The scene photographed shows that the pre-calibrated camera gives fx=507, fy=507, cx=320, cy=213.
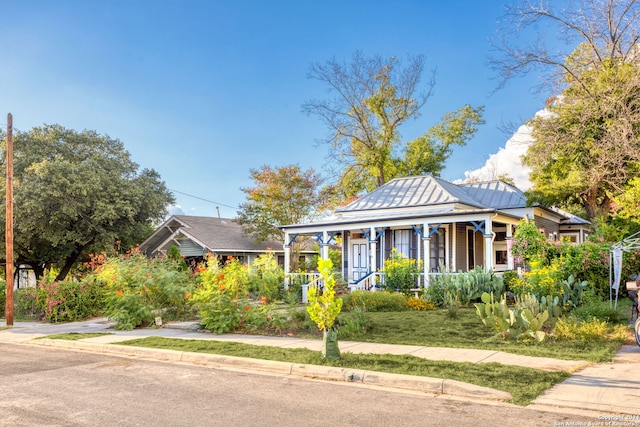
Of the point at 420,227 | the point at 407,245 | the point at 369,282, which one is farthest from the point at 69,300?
the point at 407,245

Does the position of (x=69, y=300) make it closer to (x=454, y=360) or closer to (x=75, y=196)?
(x=75, y=196)

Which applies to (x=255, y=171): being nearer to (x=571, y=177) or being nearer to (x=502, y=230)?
(x=502, y=230)

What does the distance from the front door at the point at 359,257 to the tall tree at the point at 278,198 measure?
429 inches

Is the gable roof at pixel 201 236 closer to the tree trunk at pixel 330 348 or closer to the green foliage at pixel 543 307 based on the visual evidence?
the green foliage at pixel 543 307

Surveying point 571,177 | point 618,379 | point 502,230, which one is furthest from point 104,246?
point 618,379

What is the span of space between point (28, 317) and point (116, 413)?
15.3 metres

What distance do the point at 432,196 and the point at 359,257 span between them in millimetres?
4444

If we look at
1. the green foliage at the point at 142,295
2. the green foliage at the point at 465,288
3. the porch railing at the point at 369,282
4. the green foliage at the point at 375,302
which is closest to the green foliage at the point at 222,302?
the green foliage at the point at 142,295

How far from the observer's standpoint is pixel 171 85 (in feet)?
76.1

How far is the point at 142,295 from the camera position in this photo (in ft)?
49.4

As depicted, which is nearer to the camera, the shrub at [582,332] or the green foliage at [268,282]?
the shrub at [582,332]

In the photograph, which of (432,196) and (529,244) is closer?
(529,244)

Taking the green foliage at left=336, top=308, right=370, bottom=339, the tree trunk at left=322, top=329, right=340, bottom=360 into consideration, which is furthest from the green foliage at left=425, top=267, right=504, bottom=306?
the tree trunk at left=322, top=329, right=340, bottom=360

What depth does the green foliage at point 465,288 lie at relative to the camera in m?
15.7
